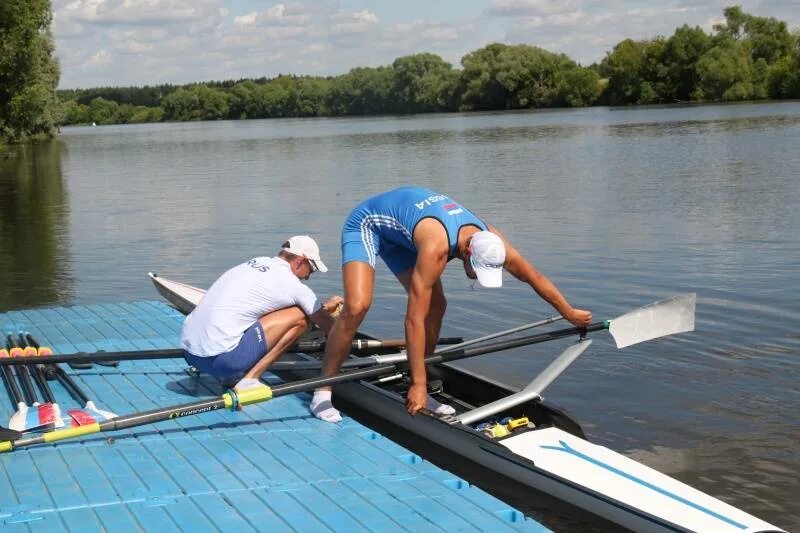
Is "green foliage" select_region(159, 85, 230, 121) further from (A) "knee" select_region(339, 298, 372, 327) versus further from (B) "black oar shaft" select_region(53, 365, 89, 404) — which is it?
(A) "knee" select_region(339, 298, 372, 327)

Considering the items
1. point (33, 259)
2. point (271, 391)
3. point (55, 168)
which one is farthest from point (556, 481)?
point (55, 168)

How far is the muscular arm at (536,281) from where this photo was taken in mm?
7750

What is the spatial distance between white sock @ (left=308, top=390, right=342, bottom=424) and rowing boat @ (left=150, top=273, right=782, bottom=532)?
54 centimetres

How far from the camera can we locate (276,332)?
8281 mm

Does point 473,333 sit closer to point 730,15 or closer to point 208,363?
point 208,363

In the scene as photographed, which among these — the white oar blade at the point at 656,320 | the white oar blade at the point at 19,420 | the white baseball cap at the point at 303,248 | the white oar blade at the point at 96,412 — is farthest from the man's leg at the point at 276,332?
the white oar blade at the point at 656,320

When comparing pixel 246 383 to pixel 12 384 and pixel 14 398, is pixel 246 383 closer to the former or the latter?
pixel 14 398

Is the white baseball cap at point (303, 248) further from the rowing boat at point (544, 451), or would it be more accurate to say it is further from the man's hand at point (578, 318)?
the man's hand at point (578, 318)

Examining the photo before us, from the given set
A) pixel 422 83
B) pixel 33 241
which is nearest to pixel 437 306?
pixel 33 241

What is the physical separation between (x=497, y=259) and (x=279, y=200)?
22767 millimetres

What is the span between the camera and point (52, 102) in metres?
72.0

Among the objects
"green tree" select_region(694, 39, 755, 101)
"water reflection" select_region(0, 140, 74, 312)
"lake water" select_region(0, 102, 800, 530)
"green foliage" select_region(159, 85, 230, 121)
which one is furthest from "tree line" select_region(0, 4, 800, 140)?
"lake water" select_region(0, 102, 800, 530)

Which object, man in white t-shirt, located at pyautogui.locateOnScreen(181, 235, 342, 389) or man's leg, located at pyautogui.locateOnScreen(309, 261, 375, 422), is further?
man in white t-shirt, located at pyautogui.locateOnScreen(181, 235, 342, 389)

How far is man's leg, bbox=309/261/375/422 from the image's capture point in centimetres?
791
